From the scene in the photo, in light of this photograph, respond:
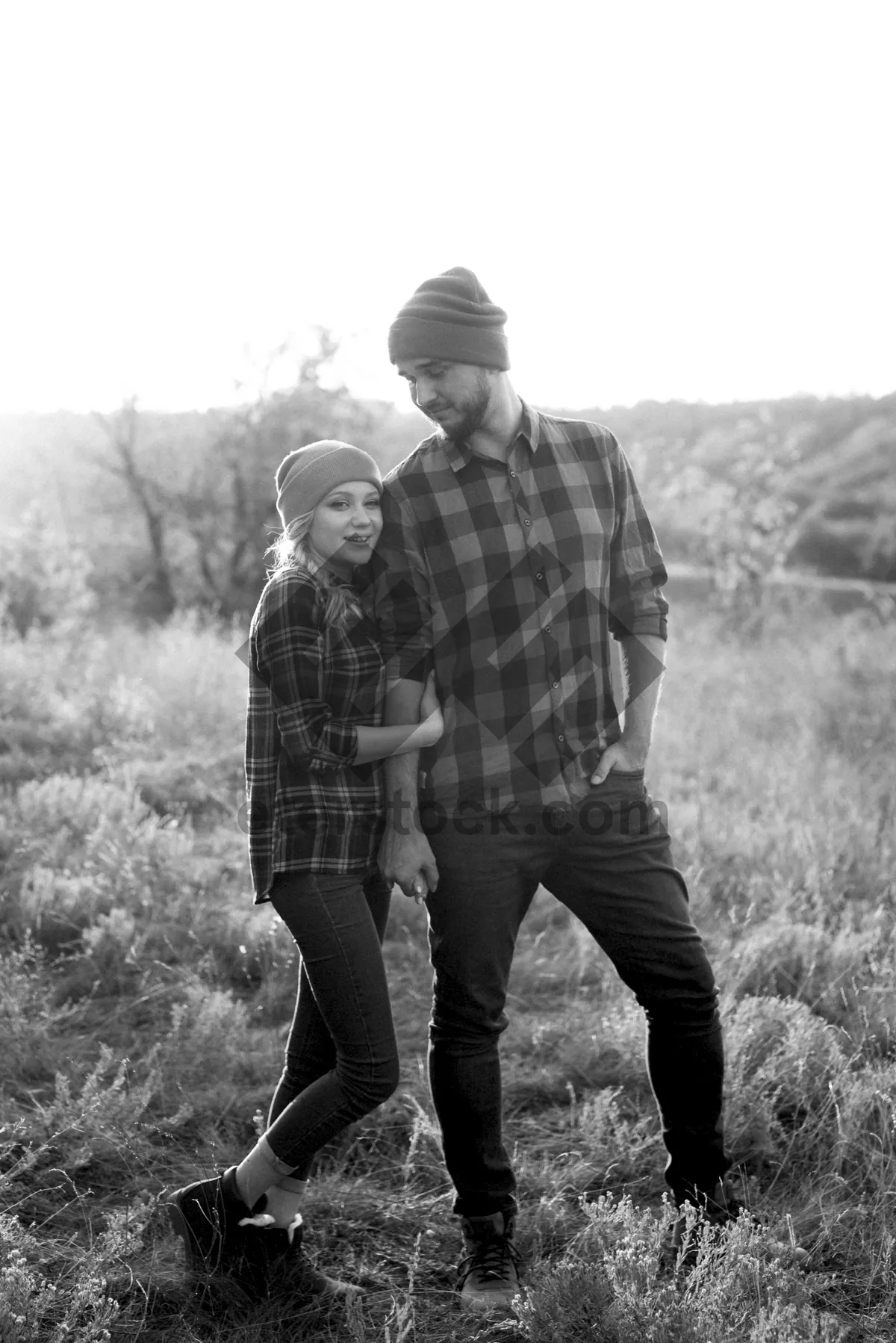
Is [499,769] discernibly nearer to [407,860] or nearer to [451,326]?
A: [407,860]

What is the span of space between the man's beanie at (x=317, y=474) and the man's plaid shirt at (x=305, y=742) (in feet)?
0.54

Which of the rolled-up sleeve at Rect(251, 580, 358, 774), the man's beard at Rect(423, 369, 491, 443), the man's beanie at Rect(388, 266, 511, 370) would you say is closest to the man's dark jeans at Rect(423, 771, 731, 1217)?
the rolled-up sleeve at Rect(251, 580, 358, 774)

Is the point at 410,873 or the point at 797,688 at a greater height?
the point at 410,873

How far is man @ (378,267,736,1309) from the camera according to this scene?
2480 mm

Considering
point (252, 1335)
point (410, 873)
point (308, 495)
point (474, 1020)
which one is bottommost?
point (252, 1335)

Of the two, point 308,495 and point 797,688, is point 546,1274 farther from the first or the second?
point 797,688

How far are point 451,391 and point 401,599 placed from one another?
0.50 meters

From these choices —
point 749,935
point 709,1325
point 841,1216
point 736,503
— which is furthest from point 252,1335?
point 736,503

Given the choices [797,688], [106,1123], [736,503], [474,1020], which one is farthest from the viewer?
[736,503]

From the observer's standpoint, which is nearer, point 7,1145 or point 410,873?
point 410,873

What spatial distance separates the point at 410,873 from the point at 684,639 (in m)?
12.7

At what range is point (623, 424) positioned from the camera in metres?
56.5

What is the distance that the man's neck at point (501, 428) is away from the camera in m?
2.57

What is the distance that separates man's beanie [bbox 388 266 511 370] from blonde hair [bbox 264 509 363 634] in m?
0.46
